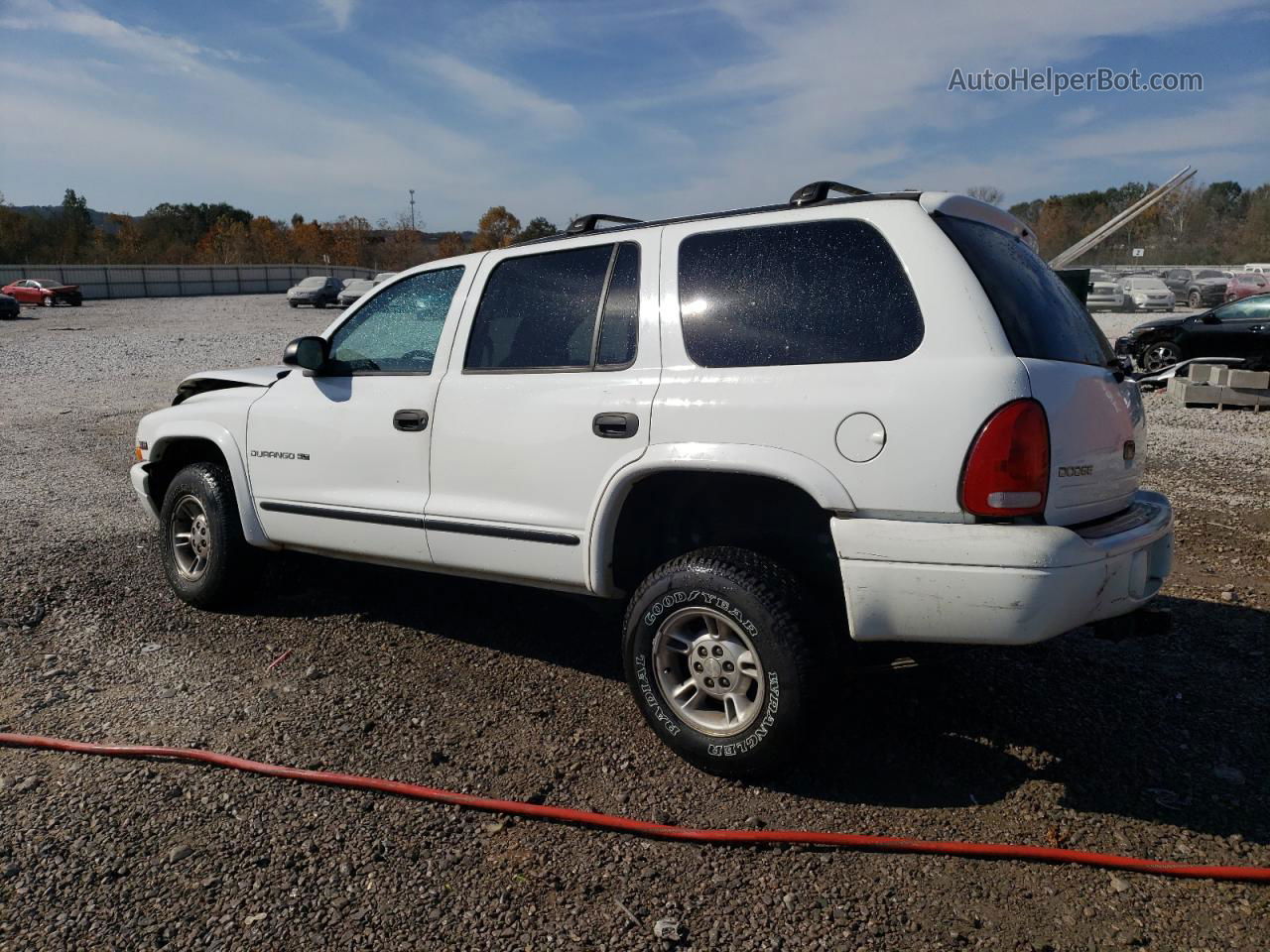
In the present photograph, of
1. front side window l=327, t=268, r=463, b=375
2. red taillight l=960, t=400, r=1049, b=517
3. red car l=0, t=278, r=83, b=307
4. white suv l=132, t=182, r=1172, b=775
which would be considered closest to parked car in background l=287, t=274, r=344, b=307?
red car l=0, t=278, r=83, b=307

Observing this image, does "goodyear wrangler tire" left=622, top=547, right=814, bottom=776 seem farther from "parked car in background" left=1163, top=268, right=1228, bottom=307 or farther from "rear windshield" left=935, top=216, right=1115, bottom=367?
"parked car in background" left=1163, top=268, right=1228, bottom=307

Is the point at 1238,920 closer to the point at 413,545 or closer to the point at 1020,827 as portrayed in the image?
the point at 1020,827

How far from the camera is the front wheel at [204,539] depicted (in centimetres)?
473

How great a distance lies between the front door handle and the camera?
3951mm

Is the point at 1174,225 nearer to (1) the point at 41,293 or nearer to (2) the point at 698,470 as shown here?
(1) the point at 41,293

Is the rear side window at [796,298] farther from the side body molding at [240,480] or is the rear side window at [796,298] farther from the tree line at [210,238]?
the tree line at [210,238]

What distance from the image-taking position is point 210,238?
8231cm

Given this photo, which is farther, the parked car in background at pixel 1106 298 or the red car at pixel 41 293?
the red car at pixel 41 293

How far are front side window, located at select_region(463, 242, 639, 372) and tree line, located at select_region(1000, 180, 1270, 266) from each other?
245ft

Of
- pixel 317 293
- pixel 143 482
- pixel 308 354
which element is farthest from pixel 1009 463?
Result: pixel 317 293

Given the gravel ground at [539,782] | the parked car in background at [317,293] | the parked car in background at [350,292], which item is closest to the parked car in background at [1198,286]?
the parked car in background at [350,292]

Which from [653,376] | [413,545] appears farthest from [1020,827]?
[413,545]

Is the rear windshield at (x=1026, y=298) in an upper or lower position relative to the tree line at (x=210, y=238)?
lower

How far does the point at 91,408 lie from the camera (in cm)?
1278
